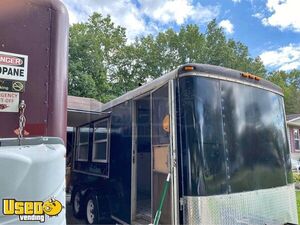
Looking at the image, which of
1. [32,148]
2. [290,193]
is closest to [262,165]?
[290,193]

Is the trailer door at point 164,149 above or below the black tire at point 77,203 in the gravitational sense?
above

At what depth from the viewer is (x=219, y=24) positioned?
3047 centimetres

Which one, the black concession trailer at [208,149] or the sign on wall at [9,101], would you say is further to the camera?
the black concession trailer at [208,149]

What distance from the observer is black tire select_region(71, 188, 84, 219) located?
7671 mm

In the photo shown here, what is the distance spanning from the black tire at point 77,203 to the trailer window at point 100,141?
118 centimetres

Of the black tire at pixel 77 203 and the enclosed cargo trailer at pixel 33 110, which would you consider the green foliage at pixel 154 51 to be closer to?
the black tire at pixel 77 203

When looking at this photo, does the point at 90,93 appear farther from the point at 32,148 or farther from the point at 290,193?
the point at 32,148

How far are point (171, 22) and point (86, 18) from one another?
789 cm

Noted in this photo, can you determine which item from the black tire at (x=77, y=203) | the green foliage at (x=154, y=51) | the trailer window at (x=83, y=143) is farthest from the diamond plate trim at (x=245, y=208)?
the green foliage at (x=154, y=51)

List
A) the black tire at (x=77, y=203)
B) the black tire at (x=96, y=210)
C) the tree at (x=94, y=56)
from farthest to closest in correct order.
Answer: the tree at (x=94, y=56)
the black tire at (x=77, y=203)
the black tire at (x=96, y=210)

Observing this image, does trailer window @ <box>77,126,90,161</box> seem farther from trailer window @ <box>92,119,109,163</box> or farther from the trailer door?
the trailer door

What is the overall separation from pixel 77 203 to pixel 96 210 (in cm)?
171

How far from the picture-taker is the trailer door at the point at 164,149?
4.09 metres

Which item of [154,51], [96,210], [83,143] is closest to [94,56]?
[154,51]
